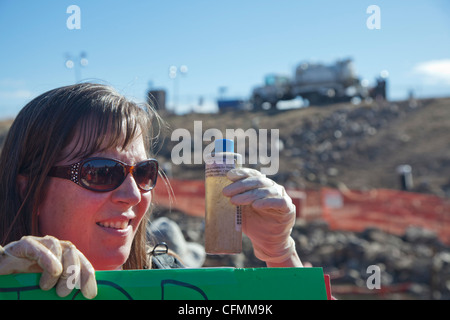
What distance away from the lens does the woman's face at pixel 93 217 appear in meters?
2.11

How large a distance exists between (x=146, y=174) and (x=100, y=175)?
0.24 metres

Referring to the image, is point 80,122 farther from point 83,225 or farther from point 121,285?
point 121,285

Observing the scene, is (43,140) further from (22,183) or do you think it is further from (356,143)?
(356,143)

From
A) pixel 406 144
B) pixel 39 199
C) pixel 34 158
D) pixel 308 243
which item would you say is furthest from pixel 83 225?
pixel 406 144

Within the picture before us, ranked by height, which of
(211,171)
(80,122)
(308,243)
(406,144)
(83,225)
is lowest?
(308,243)

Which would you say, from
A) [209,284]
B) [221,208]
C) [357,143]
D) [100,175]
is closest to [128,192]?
[100,175]

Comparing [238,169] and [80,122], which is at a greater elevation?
[80,122]

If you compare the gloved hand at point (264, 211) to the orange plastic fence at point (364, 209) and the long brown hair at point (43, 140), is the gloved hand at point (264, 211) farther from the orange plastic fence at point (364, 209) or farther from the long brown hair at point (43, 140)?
the orange plastic fence at point (364, 209)

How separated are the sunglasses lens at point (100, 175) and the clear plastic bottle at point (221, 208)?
391mm

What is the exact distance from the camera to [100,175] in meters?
2.11

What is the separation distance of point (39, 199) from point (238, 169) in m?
0.84

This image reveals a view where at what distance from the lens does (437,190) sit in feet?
69.1

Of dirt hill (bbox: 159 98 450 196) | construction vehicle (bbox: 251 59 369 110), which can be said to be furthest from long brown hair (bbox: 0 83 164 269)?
construction vehicle (bbox: 251 59 369 110)

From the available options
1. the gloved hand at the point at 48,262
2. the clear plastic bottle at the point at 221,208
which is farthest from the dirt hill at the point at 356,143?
the gloved hand at the point at 48,262
